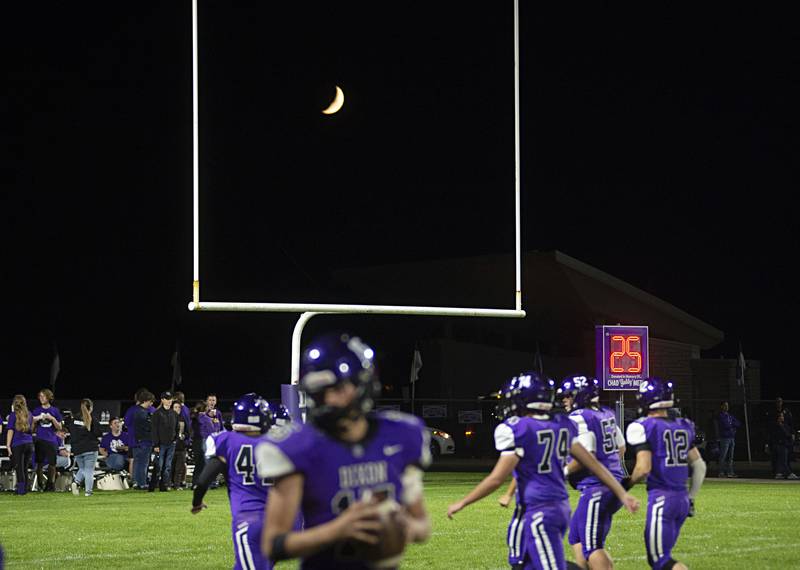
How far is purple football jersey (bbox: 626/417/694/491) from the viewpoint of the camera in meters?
8.63

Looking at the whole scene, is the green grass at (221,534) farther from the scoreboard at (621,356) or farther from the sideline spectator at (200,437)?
the scoreboard at (621,356)

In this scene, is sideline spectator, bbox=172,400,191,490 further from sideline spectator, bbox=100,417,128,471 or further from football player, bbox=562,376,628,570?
football player, bbox=562,376,628,570

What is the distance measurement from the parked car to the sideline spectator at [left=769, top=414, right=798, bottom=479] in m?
8.83

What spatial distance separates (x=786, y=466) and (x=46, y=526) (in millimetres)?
15976

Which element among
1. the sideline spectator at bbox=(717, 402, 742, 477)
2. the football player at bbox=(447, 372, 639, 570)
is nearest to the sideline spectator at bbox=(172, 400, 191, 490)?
the sideline spectator at bbox=(717, 402, 742, 477)

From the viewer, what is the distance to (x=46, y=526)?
1481cm

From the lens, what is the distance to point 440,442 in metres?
31.9

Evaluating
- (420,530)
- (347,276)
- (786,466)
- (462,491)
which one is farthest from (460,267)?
(420,530)

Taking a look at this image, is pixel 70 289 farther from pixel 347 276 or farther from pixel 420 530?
pixel 420 530

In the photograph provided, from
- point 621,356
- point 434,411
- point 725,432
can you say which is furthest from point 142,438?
point 434,411

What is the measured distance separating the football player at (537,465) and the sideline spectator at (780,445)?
18.6 meters

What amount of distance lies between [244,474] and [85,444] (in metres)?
13.1

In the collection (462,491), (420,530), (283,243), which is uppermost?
(283,243)

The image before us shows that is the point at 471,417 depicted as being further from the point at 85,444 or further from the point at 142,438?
the point at 85,444
